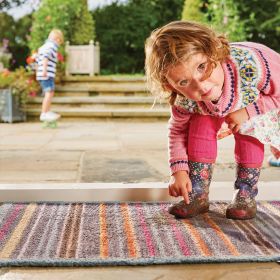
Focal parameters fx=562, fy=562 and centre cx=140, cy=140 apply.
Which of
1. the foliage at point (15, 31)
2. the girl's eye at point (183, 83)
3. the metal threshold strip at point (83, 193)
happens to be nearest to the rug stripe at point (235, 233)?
the metal threshold strip at point (83, 193)

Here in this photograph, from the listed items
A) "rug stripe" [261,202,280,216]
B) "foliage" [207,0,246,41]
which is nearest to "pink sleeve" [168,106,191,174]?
"rug stripe" [261,202,280,216]

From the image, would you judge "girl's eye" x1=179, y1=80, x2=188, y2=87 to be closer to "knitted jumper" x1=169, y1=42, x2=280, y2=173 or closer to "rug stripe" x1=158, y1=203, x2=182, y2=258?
"knitted jumper" x1=169, y1=42, x2=280, y2=173

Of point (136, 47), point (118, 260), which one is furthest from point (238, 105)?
point (136, 47)

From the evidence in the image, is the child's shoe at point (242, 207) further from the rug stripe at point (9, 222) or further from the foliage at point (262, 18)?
the foliage at point (262, 18)

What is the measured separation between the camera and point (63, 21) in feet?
30.7

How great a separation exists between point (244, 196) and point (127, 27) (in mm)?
9941

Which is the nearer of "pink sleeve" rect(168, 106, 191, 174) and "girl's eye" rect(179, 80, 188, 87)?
"girl's eye" rect(179, 80, 188, 87)

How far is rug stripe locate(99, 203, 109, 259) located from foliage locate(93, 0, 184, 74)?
31.6ft

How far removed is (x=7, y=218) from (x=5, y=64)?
7503mm

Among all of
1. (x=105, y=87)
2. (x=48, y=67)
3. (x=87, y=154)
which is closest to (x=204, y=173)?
(x=87, y=154)

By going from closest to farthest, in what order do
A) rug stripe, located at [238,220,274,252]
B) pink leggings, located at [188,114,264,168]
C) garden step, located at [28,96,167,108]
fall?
rug stripe, located at [238,220,274,252], pink leggings, located at [188,114,264,168], garden step, located at [28,96,167,108]

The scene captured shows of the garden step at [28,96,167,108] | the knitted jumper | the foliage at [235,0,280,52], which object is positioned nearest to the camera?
the knitted jumper

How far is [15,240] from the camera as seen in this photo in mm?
1546

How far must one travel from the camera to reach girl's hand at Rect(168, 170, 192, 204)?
183cm
